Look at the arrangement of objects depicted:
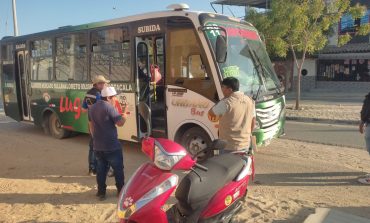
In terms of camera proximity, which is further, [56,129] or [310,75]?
[310,75]

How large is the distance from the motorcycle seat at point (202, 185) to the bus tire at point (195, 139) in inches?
117

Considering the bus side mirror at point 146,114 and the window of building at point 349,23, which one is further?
→ the window of building at point 349,23

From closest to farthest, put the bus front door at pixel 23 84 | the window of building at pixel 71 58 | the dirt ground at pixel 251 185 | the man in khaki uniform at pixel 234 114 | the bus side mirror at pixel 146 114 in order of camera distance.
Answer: the man in khaki uniform at pixel 234 114, the dirt ground at pixel 251 185, the bus side mirror at pixel 146 114, the window of building at pixel 71 58, the bus front door at pixel 23 84

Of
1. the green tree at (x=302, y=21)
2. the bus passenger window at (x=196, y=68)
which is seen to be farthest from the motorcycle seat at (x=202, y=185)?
the green tree at (x=302, y=21)

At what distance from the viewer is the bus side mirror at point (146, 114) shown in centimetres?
736

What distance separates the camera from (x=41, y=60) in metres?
10.4

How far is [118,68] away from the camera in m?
8.12

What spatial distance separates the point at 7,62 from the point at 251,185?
9207 mm

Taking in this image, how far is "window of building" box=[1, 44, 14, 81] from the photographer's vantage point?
38.0 ft

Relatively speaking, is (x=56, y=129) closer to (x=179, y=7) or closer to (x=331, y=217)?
(x=179, y=7)

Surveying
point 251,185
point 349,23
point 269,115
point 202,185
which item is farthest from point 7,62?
point 349,23

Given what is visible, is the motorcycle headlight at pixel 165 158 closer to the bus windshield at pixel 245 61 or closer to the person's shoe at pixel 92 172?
the bus windshield at pixel 245 61

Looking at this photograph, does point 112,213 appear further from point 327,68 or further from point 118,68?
point 327,68

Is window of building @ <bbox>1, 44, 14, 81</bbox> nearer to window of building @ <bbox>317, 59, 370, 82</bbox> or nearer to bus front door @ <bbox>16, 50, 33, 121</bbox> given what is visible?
bus front door @ <bbox>16, 50, 33, 121</bbox>
